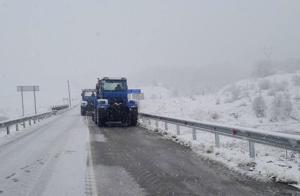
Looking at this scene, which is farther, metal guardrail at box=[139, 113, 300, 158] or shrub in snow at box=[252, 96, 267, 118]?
shrub in snow at box=[252, 96, 267, 118]

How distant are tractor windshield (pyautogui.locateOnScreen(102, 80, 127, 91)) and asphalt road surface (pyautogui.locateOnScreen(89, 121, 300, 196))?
11.0 metres

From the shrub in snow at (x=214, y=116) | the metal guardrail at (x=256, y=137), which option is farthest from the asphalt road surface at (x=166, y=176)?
the shrub in snow at (x=214, y=116)

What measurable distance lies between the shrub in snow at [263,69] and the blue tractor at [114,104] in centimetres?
5996

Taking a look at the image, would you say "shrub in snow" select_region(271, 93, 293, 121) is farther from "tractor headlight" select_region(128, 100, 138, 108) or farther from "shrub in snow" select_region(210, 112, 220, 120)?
"tractor headlight" select_region(128, 100, 138, 108)

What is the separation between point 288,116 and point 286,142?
1879 cm

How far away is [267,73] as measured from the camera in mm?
76188

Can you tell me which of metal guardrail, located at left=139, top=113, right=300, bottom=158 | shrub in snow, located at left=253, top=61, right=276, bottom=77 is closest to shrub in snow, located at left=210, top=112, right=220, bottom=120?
metal guardrail, located at left=139, top=113, right=300, bottom=158

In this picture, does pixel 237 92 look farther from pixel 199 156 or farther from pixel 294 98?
pixel 199 156

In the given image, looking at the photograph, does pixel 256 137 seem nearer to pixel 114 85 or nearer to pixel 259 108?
pixel 114 85

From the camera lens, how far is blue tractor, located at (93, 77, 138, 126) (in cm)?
2078

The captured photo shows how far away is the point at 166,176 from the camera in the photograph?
24.6 feet

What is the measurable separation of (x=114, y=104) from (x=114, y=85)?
199 cm

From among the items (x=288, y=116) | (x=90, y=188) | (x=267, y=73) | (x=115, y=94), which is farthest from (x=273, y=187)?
(x=267, y=73)

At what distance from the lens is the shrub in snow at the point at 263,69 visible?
76.8 metres
